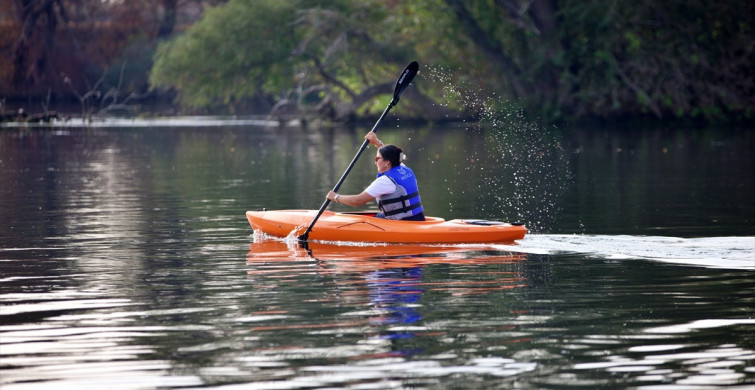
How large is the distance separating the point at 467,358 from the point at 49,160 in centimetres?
2282

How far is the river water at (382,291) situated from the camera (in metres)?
6.84

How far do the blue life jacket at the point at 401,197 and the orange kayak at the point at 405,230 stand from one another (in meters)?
0.20

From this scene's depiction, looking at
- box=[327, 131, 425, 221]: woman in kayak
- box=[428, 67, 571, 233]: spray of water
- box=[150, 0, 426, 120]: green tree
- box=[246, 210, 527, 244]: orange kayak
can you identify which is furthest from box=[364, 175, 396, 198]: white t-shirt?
box=[150, 0, 426, 120]: green tree

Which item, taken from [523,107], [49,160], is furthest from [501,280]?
[523,107]

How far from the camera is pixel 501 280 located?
32.9 ft

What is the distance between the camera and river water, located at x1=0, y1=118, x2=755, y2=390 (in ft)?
22.4

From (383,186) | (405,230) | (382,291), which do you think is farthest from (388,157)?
(382,291)

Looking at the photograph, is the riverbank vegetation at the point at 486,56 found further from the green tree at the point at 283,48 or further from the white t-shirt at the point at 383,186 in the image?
the white t-shirt at the point at 383,186

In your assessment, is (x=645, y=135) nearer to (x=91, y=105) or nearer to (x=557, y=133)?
(x=557, y=133)

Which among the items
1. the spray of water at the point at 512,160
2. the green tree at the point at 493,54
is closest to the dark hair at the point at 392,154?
the spray of water at the point at 512,160

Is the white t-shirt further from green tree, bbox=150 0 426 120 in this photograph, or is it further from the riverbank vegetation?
green tree, bbox=150 0 426 120

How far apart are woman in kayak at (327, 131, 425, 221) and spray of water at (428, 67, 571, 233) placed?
1924 mm

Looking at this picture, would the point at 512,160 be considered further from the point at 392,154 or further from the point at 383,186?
the point at 383,186

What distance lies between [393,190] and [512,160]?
15790 mm
